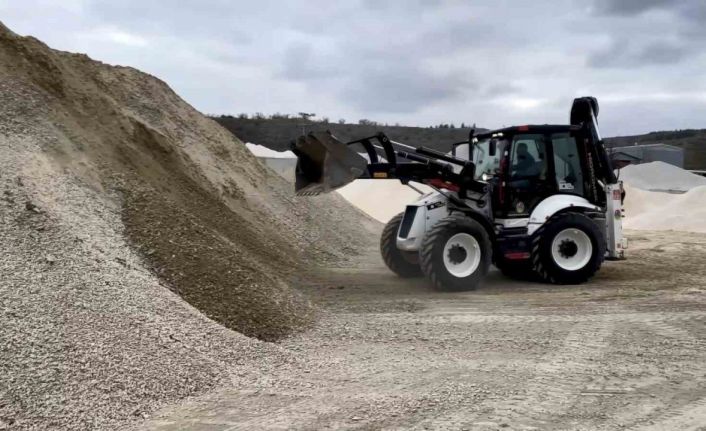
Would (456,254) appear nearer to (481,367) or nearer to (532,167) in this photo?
(532,167)

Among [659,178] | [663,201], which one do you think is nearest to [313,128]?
[659,178]

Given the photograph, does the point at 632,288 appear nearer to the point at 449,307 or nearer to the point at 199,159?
the point at 449,307

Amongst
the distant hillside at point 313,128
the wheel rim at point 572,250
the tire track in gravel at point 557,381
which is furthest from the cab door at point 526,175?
the distant hillside at point 313,128

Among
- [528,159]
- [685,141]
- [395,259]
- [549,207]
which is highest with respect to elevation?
[685,141]

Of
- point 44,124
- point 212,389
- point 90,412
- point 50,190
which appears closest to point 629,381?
point 212,389

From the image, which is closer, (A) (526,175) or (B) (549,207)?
(B) (549,207)

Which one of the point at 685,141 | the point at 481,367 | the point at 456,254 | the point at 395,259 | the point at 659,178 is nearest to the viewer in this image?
the point at 481,367

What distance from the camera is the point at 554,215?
10469mm

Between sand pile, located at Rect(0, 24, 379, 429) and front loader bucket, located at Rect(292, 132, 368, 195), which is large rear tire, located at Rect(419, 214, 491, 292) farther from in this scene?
sand pile, located at Rect(0, 24, 379, 429)

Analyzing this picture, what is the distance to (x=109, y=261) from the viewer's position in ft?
21.9

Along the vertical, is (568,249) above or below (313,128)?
below

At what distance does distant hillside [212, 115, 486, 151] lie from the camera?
173 ft

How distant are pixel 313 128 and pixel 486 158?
135 ft

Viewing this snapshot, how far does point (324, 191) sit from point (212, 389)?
5.12 meters
